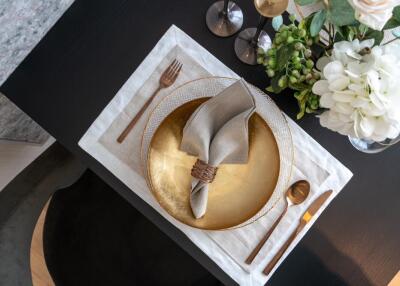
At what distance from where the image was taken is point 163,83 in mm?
784

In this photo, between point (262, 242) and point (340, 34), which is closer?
point (340, 34)

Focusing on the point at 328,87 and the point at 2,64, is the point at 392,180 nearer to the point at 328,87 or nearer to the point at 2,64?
the point at 328,87

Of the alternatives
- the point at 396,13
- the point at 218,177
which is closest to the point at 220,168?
the point at 218,177

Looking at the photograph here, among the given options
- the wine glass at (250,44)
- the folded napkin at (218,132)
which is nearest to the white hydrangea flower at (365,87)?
the folded napkin at (218,132)

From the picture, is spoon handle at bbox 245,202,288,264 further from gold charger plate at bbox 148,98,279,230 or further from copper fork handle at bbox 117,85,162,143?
copper fork handle at bbox 117,85,162,143

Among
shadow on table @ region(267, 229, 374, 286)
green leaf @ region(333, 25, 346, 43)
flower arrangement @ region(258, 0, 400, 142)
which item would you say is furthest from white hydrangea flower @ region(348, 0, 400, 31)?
shadow on table @ region(267, 229, 374, 286)

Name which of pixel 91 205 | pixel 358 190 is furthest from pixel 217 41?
pixel 91 205

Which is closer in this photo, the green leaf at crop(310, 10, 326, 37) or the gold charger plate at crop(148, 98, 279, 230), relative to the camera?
the green leaf at crop(310, 10, 326, 37)

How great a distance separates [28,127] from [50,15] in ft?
1.19

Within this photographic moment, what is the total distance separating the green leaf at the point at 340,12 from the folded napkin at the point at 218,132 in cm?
17

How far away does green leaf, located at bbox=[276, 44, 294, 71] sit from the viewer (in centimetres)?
61

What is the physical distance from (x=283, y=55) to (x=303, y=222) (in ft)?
0.99

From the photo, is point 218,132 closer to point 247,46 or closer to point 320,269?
point 247,46

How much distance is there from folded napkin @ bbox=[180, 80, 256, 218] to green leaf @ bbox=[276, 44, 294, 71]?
0.21 feet
